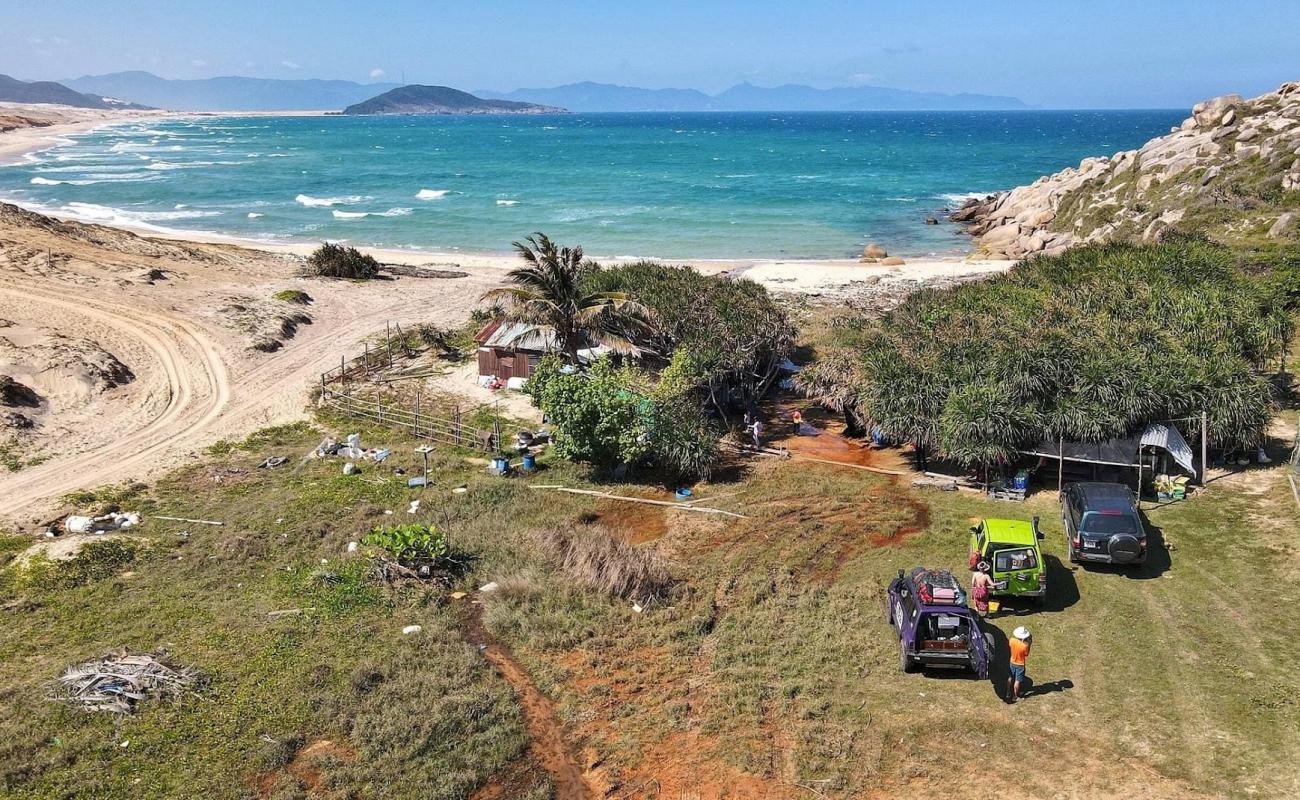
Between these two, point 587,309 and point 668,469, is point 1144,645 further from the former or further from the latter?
point 587,309

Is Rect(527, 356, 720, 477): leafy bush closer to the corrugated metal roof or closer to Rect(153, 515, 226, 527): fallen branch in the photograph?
the corrugated metal roof

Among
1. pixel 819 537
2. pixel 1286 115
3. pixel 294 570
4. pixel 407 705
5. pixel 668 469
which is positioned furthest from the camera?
pixel 1286 115

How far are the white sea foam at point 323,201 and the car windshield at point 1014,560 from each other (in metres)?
73.6

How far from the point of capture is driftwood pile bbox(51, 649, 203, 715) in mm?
11781

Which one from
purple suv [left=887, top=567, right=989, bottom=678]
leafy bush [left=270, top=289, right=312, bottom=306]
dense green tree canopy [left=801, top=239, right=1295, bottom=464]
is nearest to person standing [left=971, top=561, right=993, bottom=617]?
purple suv [left=887, top=567, right=989, bottom=678]

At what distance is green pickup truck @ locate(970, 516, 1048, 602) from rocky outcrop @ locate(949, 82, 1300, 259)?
30548 mm

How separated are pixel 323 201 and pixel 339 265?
130ft

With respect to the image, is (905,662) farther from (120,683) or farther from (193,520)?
(193,520)

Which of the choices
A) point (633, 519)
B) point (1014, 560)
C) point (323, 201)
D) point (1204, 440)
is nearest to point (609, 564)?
point (633, 519)

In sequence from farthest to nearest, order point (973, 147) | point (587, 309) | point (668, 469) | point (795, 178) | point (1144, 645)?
point (973, 147) → point (795, 178) → point (587, 309) → point (668, 469) → point (1144, 645)

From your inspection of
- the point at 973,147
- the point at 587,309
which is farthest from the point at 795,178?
the point at 587,309

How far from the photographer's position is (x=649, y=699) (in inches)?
485

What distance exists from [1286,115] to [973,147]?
101m

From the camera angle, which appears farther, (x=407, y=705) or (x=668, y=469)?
(x=668, y=469)
